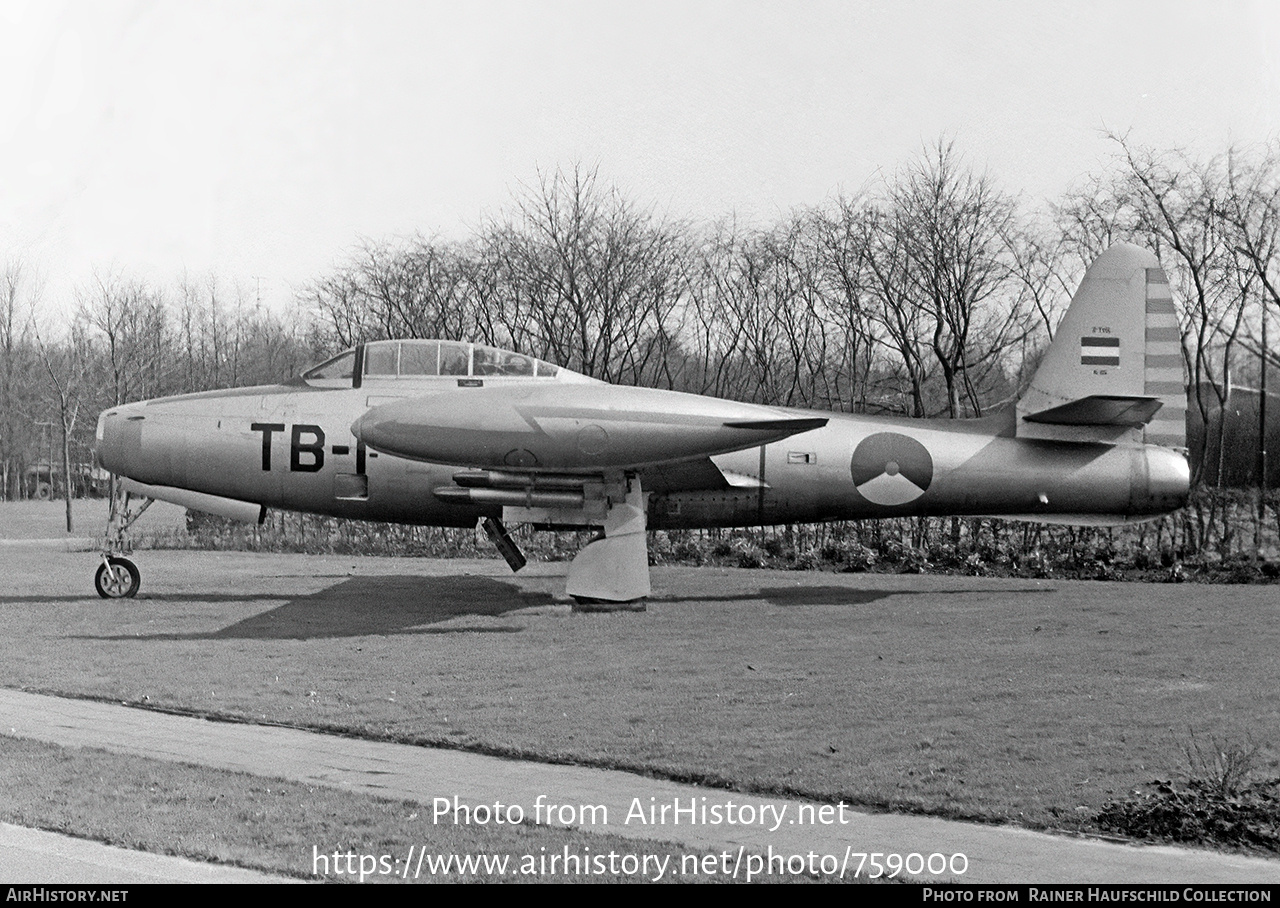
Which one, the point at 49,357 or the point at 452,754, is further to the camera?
the point at 49,357

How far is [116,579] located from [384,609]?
4271 mm

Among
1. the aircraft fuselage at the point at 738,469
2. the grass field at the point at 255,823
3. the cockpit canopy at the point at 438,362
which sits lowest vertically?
the grass field at the point at 255,823

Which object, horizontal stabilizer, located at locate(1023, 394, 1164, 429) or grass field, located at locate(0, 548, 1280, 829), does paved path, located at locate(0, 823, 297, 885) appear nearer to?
grass field, located at locate(0, 548, 1280, 829)

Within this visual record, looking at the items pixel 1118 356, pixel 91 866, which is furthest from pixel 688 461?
pixel 91 866

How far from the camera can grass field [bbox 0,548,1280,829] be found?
8.05m

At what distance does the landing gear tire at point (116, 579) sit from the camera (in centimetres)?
1795

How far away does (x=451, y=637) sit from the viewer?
14.3 metres

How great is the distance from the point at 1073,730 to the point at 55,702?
27.0 ft

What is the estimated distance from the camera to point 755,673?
1155 cm

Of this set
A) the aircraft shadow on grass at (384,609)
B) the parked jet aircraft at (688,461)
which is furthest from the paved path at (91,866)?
the parked jet aircraft at (688,461)

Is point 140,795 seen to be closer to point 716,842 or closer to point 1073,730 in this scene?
point 716,842

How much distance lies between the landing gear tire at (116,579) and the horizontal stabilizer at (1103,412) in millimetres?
13300

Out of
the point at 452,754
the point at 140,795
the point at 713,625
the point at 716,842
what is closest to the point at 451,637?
the point at 713,625

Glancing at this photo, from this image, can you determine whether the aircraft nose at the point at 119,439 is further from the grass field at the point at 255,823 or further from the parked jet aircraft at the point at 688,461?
the grass field at the point at 255,823
